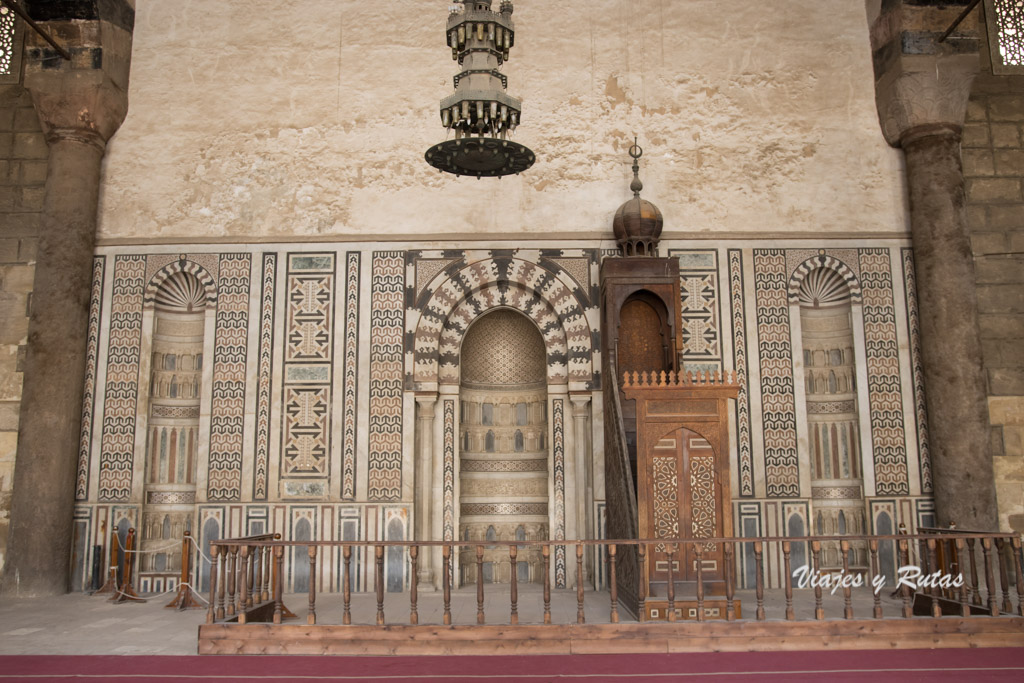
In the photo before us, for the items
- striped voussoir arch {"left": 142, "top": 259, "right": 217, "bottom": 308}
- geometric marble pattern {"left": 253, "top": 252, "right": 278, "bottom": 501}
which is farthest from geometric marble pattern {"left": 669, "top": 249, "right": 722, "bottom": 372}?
striped voussoir arch {"left": 142, "top": 259, "right": 217, "bottom": 308}

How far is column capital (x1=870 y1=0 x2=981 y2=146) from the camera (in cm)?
881

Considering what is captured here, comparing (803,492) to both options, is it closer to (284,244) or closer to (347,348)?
(347,348)

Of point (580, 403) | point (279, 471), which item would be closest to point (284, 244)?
point (279, 471)

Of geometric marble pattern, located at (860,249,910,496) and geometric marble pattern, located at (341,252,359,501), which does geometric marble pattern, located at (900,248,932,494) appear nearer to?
geometric marble pattern, located at (860,249,910,496)

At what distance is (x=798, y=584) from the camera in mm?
8352

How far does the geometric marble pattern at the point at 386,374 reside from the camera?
8.56 meters

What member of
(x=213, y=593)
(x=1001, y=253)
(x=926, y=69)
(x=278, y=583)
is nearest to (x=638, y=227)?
(x=926, y=69)

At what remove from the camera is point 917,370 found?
878 cm

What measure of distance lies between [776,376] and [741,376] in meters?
0.36

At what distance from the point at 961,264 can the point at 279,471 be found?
7141 millimetres

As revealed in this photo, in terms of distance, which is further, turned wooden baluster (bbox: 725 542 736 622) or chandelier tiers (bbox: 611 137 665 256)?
chandelier tiers (bbox: 611 137 665 256)

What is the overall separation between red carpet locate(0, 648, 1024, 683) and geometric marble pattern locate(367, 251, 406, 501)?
2.97 metres

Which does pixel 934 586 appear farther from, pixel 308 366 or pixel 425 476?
pixel 308 366

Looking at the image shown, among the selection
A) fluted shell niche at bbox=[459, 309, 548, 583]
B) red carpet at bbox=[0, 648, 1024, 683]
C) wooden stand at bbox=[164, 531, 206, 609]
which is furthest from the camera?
fluted shell niche at bbox=[459, 309, 548, 583]
